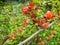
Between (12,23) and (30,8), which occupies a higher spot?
(30,8)

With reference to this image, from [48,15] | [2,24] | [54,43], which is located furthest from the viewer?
[2,24]

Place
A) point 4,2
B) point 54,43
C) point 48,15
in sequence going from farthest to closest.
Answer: point 4,2, point 54,43, point 48,15

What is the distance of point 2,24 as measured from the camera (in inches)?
183

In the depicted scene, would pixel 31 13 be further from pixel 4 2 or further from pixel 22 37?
pixel 4 2

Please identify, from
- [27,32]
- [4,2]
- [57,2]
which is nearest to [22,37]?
[27,32]

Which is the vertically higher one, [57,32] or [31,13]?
[31,13]

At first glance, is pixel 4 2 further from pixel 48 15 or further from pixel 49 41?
pixel 48 15

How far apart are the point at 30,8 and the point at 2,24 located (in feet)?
7.71

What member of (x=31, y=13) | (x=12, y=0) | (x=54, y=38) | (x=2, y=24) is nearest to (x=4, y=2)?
(x=12, y=0)

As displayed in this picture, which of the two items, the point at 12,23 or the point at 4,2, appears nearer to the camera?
the point at 12,23

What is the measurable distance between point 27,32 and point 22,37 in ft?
0.41

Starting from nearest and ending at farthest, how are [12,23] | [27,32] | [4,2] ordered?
1. [27,32]
2. [12,23]
3. [4,2]

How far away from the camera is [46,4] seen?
454 centimetres

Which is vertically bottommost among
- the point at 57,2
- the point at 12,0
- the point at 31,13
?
the point at 12,0
